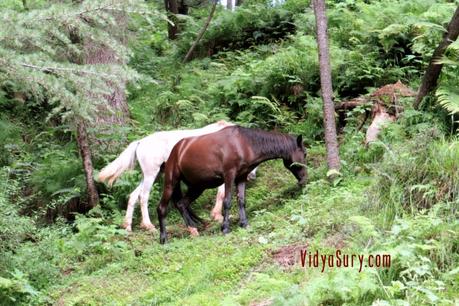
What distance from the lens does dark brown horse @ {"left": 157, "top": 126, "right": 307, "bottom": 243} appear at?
28.8 feet

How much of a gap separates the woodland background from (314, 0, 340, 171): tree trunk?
0.62 ft

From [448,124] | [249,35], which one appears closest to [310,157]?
[448,124]

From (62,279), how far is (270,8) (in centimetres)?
1133

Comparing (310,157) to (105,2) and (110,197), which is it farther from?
(105,2)

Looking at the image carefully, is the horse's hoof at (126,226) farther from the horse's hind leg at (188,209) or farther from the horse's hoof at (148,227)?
the horse's hind leg at (188,209)

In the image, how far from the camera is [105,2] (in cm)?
735

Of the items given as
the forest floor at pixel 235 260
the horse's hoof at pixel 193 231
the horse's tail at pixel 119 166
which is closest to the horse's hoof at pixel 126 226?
the forest floor at pixel 235 260

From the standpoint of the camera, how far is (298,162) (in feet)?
30.3

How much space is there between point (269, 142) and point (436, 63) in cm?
277

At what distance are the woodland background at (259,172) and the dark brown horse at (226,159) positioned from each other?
452 mm

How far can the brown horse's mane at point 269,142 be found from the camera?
8.95m

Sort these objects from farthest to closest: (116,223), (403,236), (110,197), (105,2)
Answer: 1. (110,197)
2. (116,223)
3. (105,2)
4. (403,236)
